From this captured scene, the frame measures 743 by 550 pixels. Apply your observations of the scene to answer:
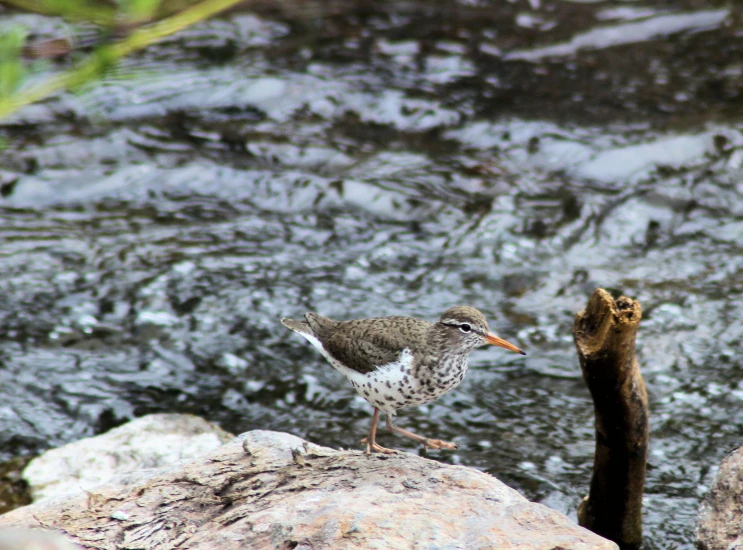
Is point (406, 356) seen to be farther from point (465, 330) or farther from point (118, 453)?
point (118, 453)

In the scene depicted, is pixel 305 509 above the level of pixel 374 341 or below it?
below

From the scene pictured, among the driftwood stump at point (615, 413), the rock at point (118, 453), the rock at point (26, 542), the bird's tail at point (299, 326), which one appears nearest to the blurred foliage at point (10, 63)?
the rock at point (26, 542)

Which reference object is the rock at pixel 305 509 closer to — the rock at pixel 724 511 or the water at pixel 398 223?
the rock at pixel 724 511

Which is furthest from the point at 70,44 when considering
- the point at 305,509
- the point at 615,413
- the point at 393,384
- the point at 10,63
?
the point at 615,413

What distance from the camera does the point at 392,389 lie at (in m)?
5.36

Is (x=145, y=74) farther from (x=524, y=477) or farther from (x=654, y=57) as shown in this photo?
(x=654, y=57)

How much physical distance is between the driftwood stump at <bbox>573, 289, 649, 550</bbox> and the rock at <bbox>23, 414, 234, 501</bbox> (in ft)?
8.95

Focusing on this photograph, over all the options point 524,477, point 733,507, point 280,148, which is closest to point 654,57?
point 280,148

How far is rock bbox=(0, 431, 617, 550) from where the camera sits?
406cm

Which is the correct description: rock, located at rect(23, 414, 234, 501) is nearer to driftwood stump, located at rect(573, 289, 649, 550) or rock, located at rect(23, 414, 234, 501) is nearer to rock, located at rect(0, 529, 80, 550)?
driftwood stump, located at rect(573, 289, 649, 550)

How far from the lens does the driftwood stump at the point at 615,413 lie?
16.2ft

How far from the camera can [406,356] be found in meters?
5.39

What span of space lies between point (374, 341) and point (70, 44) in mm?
3891

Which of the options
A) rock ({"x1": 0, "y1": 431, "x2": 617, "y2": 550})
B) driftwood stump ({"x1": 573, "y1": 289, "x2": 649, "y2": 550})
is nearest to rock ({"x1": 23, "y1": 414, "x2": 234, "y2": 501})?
rock ({"x1": 0, "y1": 431, "x2": 617, "y2": 550})
